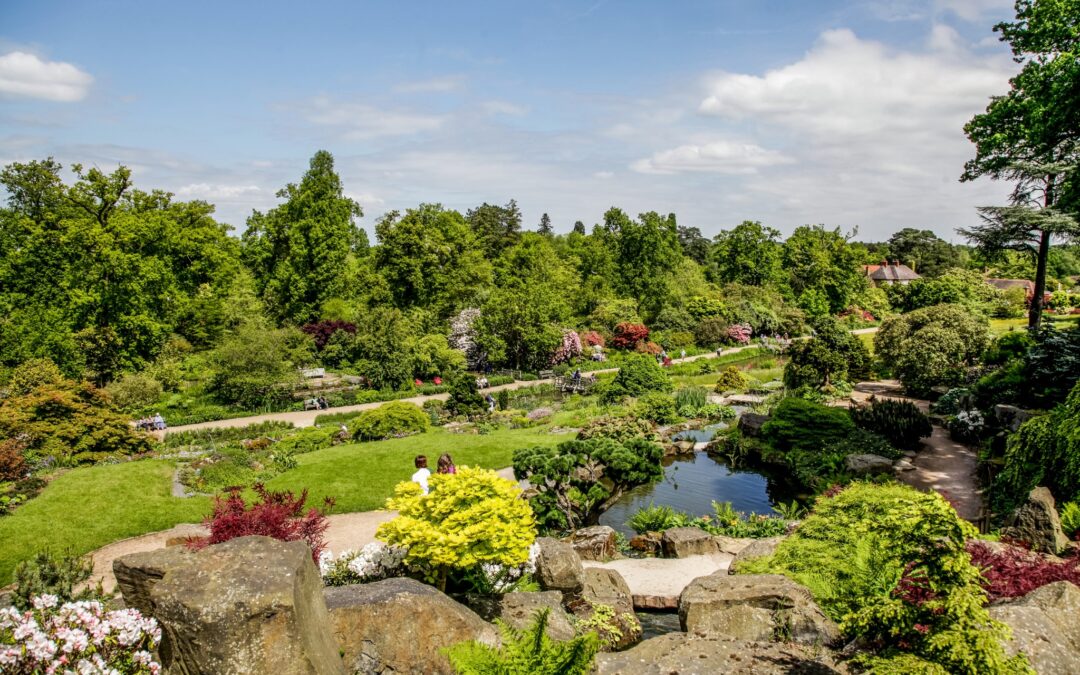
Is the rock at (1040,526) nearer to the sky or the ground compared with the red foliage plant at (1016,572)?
nearer to the ground

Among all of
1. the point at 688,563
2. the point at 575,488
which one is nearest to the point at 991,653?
the point at 688,563

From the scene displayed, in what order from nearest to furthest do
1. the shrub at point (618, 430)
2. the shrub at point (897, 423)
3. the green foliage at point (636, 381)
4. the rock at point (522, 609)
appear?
the rock at point (522, 609) < the shrub at point (618, 430) < the shrub at point (897, 423) < the green foliage at point (636, 381)

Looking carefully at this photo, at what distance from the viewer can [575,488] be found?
48.9 ft

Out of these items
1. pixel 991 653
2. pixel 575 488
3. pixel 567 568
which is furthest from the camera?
pixel 575 488

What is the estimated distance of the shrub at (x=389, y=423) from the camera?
75.0 ft

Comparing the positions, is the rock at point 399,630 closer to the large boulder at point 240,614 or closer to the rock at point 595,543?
the large boulder at point 240,614

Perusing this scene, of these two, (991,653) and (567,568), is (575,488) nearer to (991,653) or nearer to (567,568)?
(567,568)

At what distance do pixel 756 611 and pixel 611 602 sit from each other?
8.20 feet

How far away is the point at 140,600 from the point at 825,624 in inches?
324

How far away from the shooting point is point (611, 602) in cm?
998

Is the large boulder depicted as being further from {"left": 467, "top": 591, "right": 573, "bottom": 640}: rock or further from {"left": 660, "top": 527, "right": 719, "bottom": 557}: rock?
{"left": 660, "top": 527, "right": 719, "bottom": 557}: rock

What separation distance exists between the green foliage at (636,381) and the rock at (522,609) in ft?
62.7

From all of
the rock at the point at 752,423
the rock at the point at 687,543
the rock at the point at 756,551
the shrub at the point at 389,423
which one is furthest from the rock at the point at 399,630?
the rock at the point at 752,423

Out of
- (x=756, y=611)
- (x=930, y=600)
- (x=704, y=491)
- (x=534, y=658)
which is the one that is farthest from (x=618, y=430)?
(x=930, y=600)
